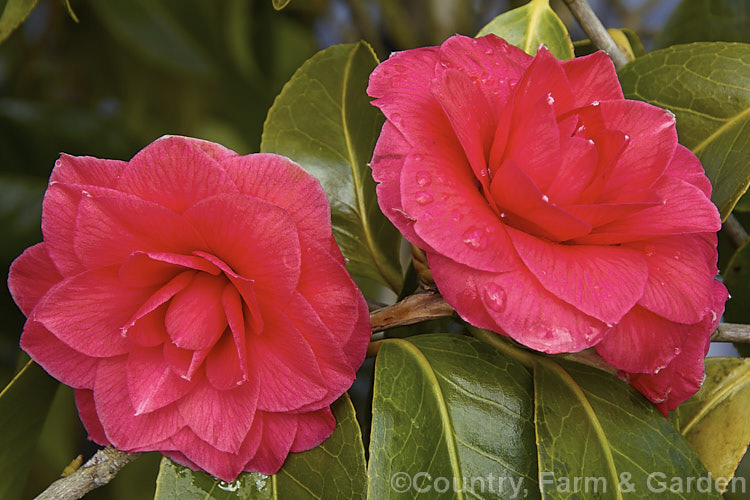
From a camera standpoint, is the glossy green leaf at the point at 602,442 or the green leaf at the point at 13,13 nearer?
the glossy green leaf at the point at 602,442

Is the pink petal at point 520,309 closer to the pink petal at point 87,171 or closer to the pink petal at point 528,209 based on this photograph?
the pink petal at point 528,209

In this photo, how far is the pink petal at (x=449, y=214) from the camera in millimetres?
429

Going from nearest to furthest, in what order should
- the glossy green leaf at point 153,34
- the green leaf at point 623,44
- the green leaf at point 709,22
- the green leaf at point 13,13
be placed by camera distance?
the green leaf at point 13,13 → the green leaf at point 623,44 → the green leaf at point 709,22 → the glossy green leaf at point 153,34

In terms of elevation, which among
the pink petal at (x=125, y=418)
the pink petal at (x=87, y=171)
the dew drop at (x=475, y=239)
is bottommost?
the pink petal at (x=125, y=418)

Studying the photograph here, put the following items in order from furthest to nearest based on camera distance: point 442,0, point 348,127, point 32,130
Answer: point 442,0
point 32,130
point 348,127

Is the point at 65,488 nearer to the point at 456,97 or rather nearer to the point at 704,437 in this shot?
the point at 456,97

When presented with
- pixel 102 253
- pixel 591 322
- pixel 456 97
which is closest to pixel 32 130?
pixel 102 253

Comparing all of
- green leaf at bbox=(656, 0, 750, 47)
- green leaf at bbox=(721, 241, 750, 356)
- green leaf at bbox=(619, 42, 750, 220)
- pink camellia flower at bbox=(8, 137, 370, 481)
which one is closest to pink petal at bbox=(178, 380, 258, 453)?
pink camellia flower at bbox=(8, 137, 370, 481)

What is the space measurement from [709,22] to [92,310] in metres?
0.82

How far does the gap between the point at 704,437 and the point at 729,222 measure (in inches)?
9.3

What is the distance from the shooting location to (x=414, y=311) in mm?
554

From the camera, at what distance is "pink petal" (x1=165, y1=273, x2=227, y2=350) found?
47 centimetres

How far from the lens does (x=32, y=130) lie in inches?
46.3

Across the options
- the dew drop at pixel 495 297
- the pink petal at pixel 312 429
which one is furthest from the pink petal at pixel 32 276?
the dew drop at pixel 495 297
